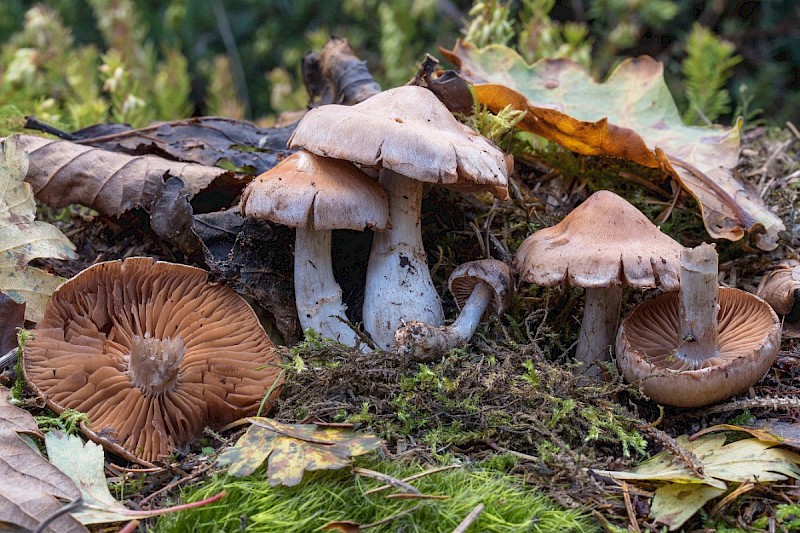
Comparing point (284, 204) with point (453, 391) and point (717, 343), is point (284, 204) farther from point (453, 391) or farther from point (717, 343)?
point (717, 343)

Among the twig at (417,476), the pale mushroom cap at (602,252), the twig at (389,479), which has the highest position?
the pale mushroom cap at (602,252)

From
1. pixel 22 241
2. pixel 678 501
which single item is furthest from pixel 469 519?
pixel 22 241

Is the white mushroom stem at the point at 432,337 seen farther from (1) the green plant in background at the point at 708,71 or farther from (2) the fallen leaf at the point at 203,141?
(1) the green plant in background at the point at 708,71

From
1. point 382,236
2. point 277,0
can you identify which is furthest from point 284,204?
point 277,0

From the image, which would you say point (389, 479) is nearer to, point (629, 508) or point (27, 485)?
point (629, 508)

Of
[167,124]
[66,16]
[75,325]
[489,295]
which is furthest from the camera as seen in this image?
[66,16]

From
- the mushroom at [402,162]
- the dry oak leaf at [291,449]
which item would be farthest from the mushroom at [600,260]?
the dry oak leaf at [291,449]

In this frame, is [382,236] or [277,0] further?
[277,0]
